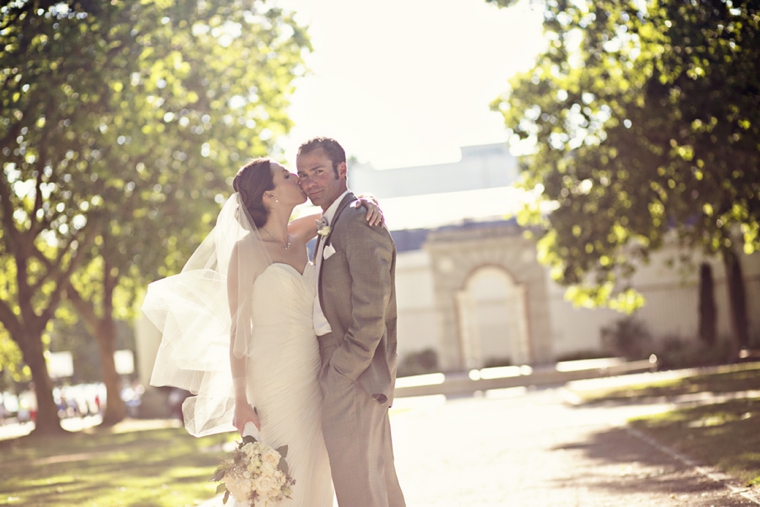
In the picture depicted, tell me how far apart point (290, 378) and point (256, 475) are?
22.2 inches

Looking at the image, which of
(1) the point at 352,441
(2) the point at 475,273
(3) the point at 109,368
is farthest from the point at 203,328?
(2) the point at 475,273

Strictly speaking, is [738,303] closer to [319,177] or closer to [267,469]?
[319,177]

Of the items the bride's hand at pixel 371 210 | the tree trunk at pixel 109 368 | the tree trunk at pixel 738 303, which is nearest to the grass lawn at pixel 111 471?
the bride's hand at pixel 371 210

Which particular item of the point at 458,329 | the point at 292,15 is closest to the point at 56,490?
the point at 292,15

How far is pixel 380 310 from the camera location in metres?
4.49

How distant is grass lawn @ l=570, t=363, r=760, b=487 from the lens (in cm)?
886

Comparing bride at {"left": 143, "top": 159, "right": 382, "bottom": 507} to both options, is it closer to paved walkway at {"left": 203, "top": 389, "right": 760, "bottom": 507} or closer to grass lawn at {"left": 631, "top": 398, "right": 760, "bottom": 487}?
paved walkway at {"left": 203, "top": 389, "right": 760, "bottom": 507}

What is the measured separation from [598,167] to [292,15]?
6868 millimetres

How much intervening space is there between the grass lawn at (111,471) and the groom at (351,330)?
4981mm

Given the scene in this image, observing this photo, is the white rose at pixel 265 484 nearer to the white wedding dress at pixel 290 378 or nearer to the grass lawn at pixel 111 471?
the white wedding dress at pixel 290 378

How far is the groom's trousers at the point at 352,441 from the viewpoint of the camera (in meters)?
4.59

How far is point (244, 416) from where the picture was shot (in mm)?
4867

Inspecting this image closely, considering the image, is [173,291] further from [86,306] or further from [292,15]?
[86,306]

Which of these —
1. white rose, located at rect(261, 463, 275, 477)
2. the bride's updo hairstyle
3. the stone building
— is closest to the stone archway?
the stone building
